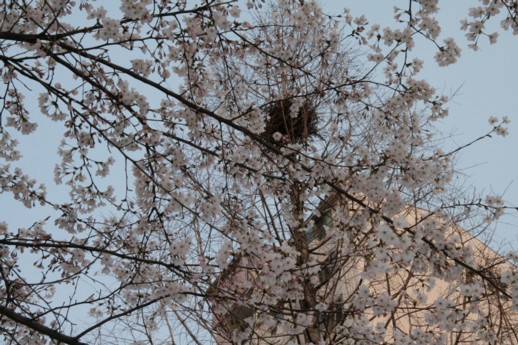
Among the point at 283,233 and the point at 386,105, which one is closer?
the point at 386,105

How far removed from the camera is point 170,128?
3.48 m

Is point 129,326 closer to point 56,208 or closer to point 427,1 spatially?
point 56,208

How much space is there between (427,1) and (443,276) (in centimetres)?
152

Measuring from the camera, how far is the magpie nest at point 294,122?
634 centimetres

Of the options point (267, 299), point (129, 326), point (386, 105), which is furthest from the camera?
point (129, 326)

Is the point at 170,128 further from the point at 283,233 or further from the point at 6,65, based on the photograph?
the point at 283,233

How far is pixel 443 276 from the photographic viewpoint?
10.0 feet

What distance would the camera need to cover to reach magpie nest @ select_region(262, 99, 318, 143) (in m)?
6.34

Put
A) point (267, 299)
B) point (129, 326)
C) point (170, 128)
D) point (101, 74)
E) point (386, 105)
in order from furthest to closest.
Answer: point (129, 326), point (386, 105), point (170, 128), point (101, 74), point (267, 299)

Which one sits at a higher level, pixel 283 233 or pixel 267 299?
pixel 283 233

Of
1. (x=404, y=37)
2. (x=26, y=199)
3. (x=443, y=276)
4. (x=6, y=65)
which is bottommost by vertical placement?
(x=443, y=276)

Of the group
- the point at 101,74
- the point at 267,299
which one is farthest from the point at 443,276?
the point at 101,74

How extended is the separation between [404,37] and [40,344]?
114 inches

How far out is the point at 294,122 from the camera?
6465 mm
